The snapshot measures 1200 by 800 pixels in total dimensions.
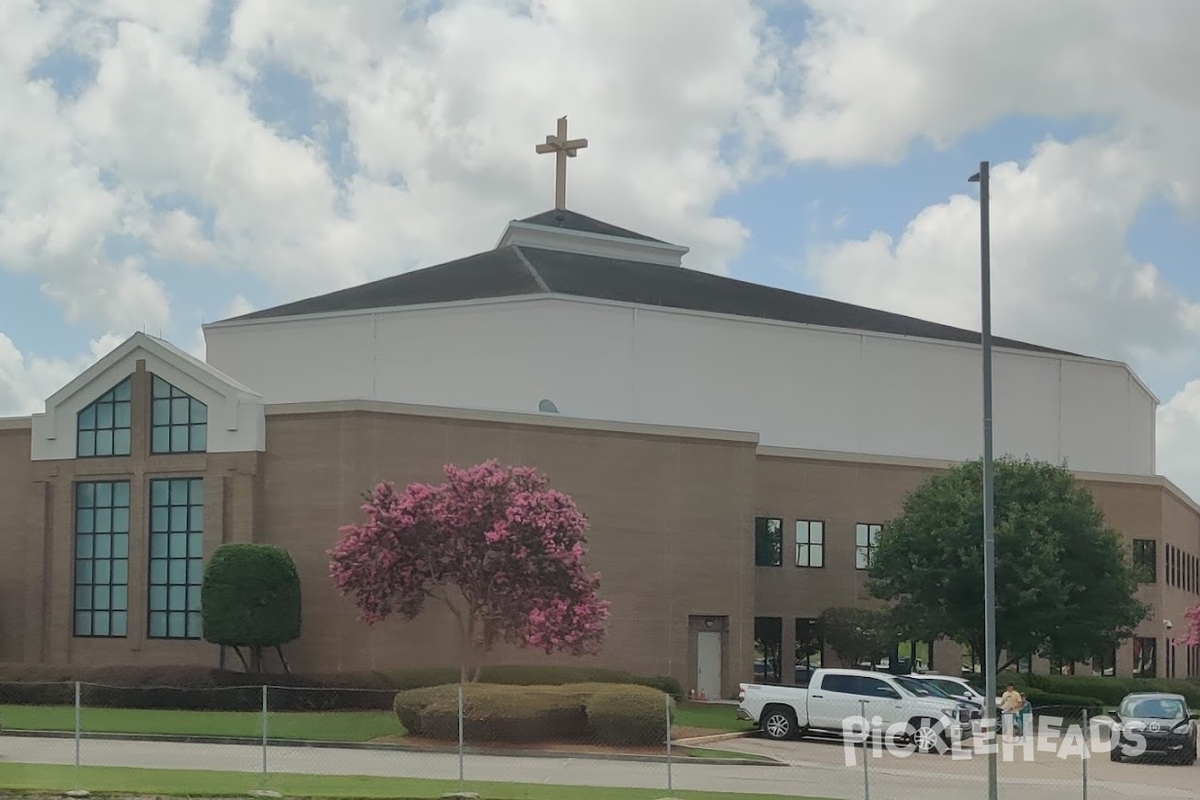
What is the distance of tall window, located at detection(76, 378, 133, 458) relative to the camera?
154 ft

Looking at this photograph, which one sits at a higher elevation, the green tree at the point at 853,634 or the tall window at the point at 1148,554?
the tall window at the point at 1148,554

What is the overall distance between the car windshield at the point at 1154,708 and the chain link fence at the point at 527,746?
0.93 meters

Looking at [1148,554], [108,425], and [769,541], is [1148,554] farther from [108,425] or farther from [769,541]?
[108,425]

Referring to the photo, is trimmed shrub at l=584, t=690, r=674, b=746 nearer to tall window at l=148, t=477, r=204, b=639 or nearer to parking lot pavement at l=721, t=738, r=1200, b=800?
parking lot pavement at l=721, t=738, r=1200, b=800

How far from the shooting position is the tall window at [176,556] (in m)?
45.5

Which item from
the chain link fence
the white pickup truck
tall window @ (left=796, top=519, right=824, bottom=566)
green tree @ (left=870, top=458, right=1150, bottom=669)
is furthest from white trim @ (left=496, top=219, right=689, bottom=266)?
the white pickup truck

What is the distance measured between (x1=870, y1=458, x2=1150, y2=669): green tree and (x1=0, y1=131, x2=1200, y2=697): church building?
5.09 meters

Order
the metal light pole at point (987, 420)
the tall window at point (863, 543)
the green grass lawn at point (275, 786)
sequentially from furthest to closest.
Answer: the tall window at point (863, 543) < the green grass lawn at point (275, 786) < the metal light pole at point (987, 420)

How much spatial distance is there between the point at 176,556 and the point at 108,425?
4570 mm

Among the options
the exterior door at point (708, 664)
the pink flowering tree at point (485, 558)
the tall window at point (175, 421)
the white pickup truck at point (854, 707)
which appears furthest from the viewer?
the exterior door at point (708, 664)

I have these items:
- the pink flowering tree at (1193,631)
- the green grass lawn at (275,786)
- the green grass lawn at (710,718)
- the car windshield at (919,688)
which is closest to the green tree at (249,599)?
the green grass lawn at (710,718)

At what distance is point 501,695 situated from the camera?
34.2 m

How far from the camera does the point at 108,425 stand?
47250 millimetres

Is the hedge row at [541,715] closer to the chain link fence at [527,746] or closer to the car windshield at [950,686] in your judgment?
the chain link fence at [527,746]
